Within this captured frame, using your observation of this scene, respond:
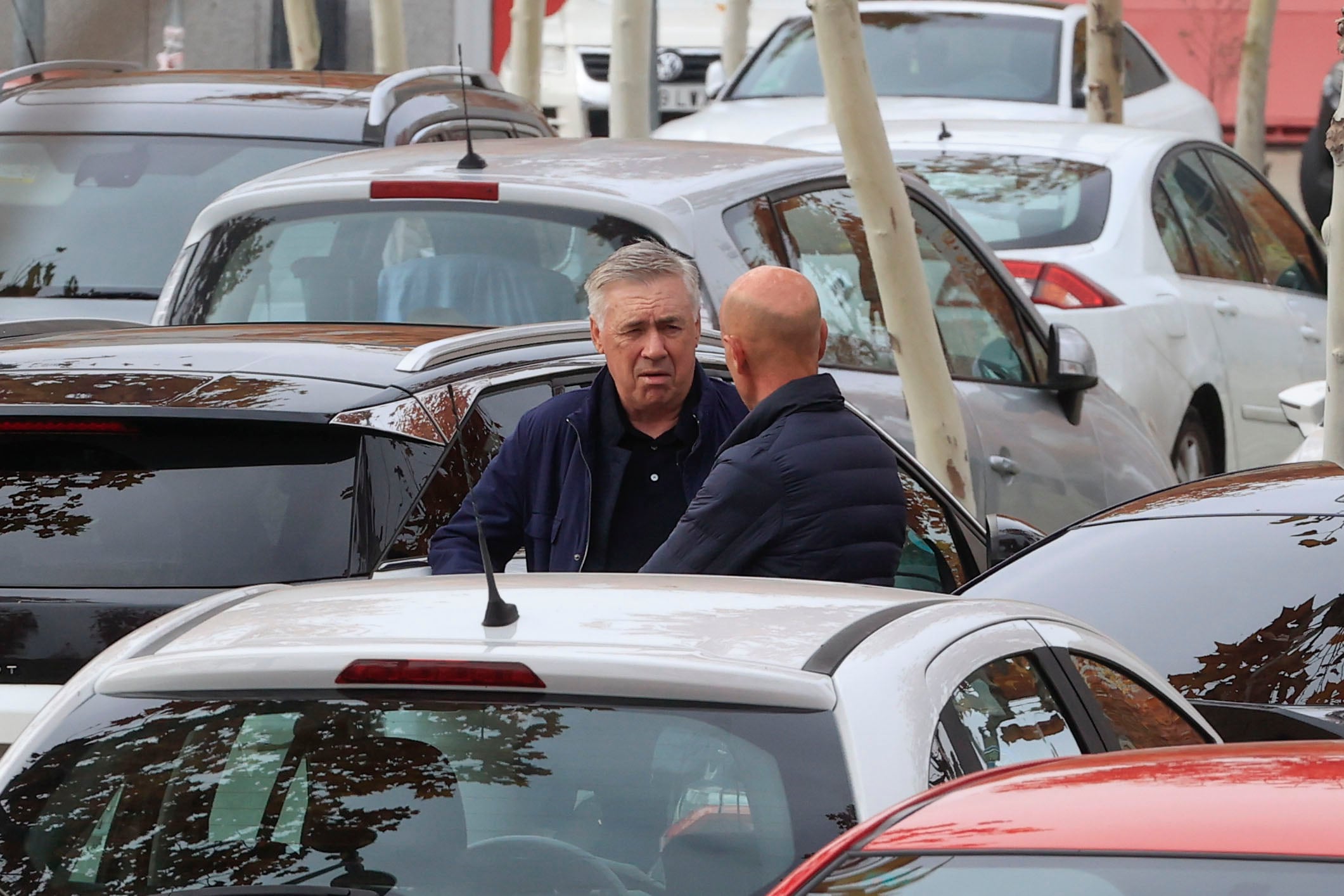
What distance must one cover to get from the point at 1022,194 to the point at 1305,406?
204 cm

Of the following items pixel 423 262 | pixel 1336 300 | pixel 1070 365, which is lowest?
pixel 1070 365

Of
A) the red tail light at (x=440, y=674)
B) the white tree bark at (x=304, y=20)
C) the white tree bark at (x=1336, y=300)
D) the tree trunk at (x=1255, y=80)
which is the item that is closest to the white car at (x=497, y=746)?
the red tail light at (x=440, y=674)

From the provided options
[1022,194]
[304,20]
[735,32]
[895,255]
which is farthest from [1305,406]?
[735,32]

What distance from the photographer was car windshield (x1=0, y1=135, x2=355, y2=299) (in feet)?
26.2

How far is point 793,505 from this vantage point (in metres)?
3.85

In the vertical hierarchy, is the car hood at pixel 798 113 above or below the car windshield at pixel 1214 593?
above

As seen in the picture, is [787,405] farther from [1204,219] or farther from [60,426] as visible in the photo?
[1204,219]

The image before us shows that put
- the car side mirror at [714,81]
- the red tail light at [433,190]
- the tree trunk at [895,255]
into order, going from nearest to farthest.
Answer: the red tail light at [433,190] → the tree trunk at [895,255] → the car side mirror at [714,81]

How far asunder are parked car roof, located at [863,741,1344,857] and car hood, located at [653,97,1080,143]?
33.1 ft

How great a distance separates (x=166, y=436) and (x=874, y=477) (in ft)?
4.28

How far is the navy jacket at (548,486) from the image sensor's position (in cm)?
421

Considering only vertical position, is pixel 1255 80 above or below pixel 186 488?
above

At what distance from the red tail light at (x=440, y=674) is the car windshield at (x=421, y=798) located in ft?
0.08

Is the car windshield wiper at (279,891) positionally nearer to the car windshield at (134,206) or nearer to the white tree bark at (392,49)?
the car windshield at (134,206)
